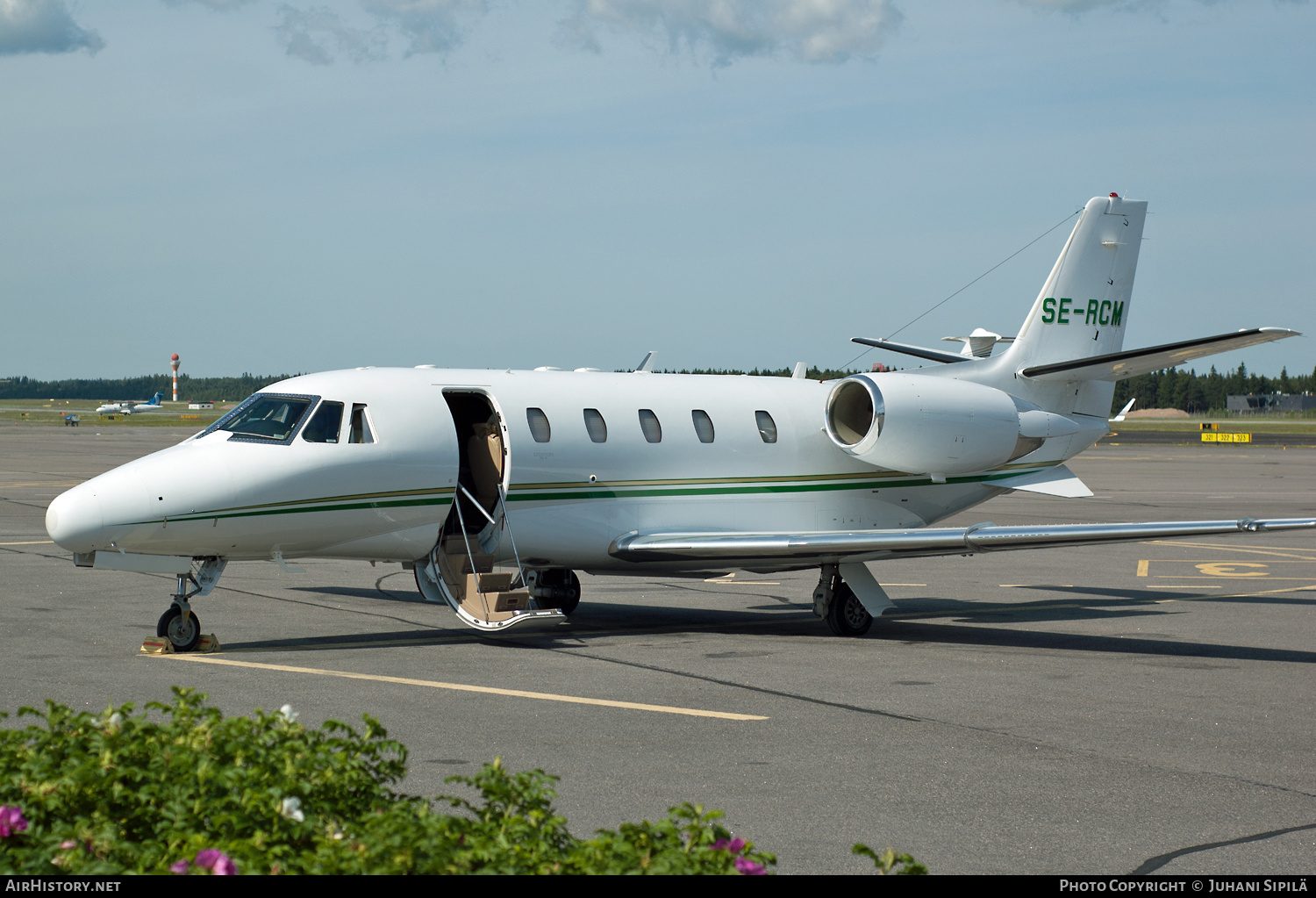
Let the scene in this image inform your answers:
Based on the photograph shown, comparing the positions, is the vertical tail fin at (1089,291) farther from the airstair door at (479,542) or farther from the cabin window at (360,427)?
the cabin window at (360,427)

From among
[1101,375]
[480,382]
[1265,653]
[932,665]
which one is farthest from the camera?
[1101,375]

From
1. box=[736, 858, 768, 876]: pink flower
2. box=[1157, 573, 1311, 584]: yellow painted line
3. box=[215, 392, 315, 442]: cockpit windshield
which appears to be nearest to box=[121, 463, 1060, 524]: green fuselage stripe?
box=[215, 392, 315, 442]: cockpit windshield

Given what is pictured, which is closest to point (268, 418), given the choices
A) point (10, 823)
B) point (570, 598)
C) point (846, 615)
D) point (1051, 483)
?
point (570, 598)

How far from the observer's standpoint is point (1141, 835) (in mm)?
7281

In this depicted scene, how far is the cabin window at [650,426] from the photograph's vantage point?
1602 centimetres

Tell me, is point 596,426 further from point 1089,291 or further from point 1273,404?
point 1273,404

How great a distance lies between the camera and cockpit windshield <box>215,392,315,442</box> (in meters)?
13.8

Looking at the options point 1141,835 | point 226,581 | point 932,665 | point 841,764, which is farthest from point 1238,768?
point 226,581

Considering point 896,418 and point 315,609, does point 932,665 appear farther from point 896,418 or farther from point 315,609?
point 315,609

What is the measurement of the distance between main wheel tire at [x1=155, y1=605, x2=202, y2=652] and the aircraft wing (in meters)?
4.71

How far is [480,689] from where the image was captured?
11578 millimetres

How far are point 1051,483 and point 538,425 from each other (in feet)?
26.1

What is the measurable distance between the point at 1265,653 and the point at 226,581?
14.1m
